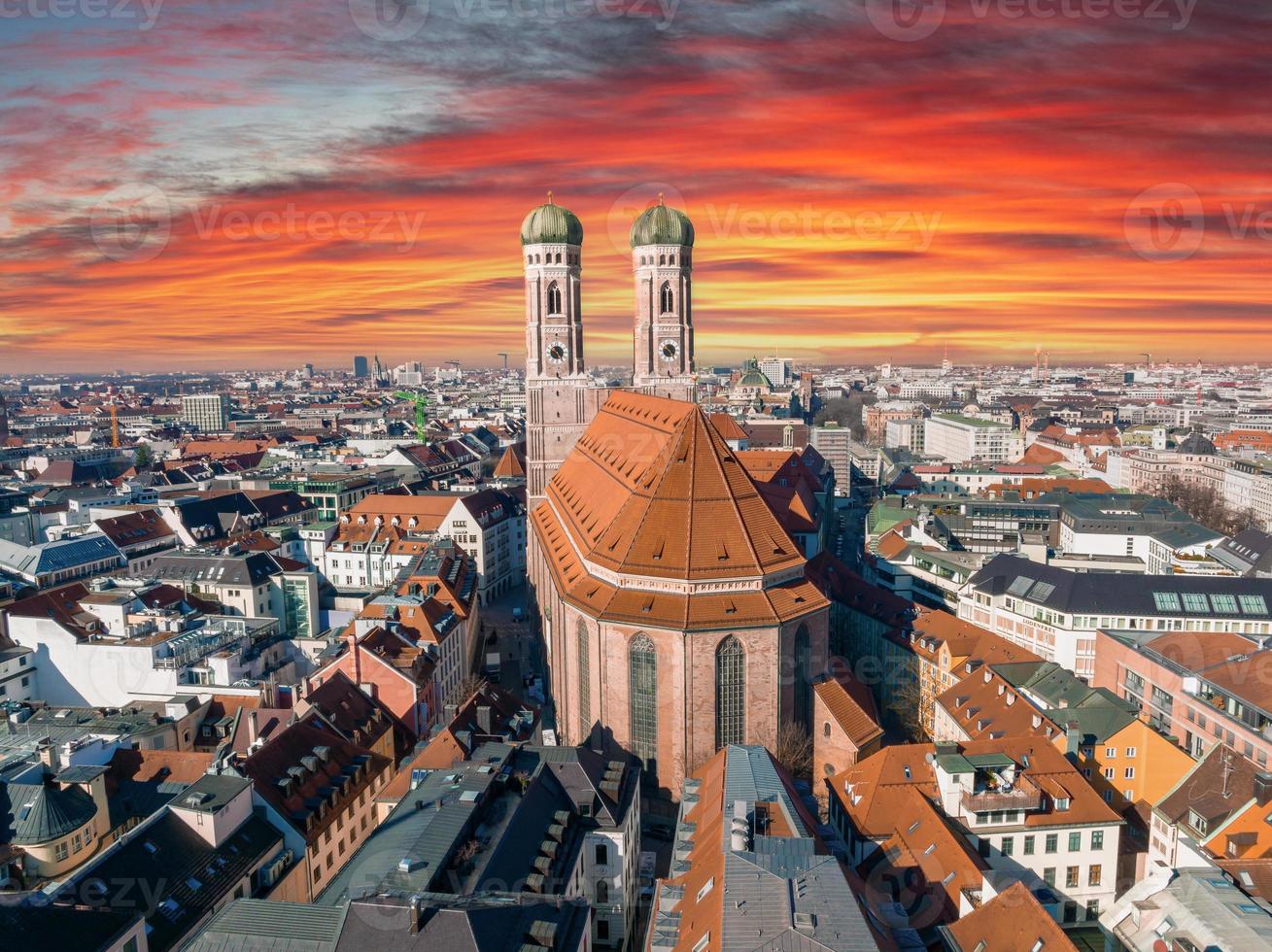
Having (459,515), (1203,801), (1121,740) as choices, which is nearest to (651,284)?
(459,515)

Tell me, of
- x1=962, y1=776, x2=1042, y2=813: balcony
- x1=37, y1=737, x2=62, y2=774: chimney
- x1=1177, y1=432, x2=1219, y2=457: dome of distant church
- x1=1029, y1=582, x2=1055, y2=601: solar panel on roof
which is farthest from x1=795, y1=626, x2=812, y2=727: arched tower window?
x1=1177, y1=432, x2=1219, y2=457: dome of distant church

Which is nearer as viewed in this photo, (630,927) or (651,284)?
(630,927)

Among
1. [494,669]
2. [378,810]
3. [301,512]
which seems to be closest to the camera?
[378,810]

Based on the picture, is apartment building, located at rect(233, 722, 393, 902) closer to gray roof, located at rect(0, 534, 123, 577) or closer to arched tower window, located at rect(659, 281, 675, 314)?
gray roof, located at rect(0, 534, 123, 577)

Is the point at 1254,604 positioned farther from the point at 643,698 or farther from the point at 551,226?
the point at 551,226

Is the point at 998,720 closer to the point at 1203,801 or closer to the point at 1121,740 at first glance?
the point at 1121,740

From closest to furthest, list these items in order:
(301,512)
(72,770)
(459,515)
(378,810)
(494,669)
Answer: (72,770) → (378,810) → (494,669) → (459,515) → (301,512)

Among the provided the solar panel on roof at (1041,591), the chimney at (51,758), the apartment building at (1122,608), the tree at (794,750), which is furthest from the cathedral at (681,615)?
the chimney at (51,758)
